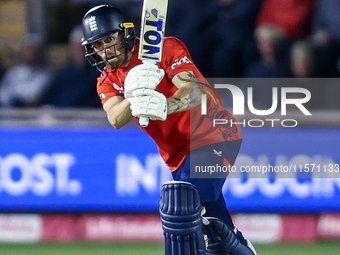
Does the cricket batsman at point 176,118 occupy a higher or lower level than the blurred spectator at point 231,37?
lower

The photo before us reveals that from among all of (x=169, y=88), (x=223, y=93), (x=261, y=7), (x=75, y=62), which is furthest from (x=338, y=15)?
(x=169, y=88)

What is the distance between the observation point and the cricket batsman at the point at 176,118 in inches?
136

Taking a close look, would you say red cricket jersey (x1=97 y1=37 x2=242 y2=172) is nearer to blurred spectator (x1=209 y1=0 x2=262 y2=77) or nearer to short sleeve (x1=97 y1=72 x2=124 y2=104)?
short sleeve (x1=97 y1=72 x2=124 y2=104)

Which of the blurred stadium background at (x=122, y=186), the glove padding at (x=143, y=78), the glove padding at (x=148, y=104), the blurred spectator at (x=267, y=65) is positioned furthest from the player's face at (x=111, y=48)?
the blurred spectator at (x=267, y=65)

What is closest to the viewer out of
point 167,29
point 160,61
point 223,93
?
point 160,61

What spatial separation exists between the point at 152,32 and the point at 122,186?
2445 mm

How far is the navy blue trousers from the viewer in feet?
12.1

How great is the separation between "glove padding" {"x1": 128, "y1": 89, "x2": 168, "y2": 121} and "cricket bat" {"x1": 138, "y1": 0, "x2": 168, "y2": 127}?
240 millimetres

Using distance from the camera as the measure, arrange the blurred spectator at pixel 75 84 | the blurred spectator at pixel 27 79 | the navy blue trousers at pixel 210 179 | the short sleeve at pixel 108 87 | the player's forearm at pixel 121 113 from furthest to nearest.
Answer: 1. the blurred spectator at pixel 27 79
2. the blurred spectator at pixel 75 84
3. the short sleeve at pixel 108 87
4. the navy blue trousers at pixel 210 179
5. the player's forearm at pixel 121 113

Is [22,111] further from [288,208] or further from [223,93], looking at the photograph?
[288,208]

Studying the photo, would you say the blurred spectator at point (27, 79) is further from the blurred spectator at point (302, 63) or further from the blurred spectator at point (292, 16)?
the blurred spectator at point (302, 63)

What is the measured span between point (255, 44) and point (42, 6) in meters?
2.45

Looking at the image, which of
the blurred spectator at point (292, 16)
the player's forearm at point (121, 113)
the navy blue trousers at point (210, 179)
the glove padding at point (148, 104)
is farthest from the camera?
the blurred spectator at point (292, 16)

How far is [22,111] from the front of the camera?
5918 mm
